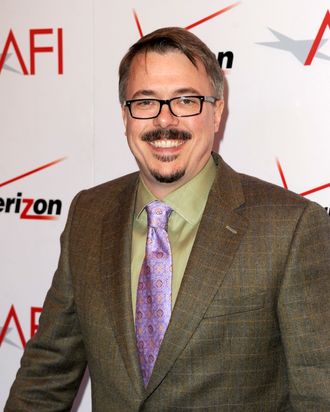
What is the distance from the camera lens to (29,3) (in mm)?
2428

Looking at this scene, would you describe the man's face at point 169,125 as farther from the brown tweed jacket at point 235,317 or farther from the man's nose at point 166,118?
the brown tweed jacket at point 235,317

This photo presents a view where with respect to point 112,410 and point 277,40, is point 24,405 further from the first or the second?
point 277,40

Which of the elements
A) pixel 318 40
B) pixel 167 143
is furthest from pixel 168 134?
pixel 318 40

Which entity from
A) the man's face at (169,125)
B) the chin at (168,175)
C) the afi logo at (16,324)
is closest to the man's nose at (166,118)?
the man's face at (169,125)

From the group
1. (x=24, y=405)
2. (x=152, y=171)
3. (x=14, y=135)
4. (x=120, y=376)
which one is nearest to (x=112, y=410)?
(x=120, y=376)

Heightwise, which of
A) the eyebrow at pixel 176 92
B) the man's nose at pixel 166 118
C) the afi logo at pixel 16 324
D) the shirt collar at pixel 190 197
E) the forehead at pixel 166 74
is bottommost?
the afi logo at pixel 16 324

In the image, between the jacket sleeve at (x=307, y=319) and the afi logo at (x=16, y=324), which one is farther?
the afi logo at (x=16, y=324)

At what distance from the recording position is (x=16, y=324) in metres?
2.60

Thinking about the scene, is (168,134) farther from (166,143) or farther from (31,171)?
(31,171)

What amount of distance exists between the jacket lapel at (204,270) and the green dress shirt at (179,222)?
0.19ft

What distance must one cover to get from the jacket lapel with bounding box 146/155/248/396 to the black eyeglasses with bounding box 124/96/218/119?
0.23 m

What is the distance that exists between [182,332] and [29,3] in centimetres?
159

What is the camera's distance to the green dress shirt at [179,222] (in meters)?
1.53

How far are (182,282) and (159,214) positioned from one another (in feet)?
0.68
